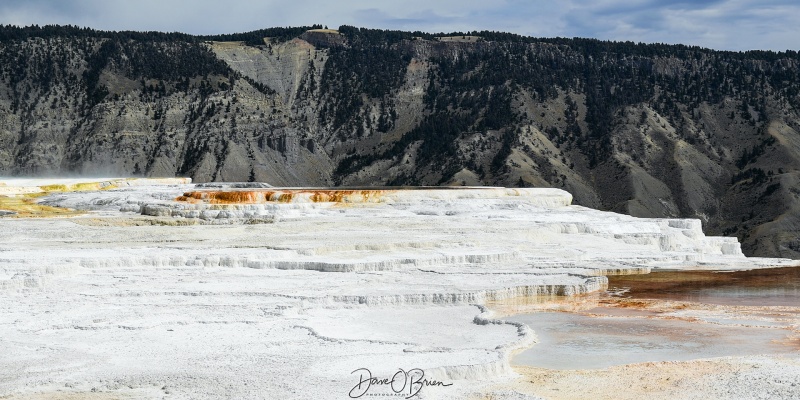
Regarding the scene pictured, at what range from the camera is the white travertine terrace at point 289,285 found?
41.6 feet

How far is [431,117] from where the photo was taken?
482 feet

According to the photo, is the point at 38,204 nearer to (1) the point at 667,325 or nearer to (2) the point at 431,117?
(1) the point at 667,325

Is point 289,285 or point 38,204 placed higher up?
point 38,204

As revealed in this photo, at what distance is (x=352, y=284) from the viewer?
21.3 m

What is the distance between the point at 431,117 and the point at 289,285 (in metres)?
127

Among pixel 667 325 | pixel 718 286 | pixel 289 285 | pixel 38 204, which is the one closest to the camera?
pixel 667 325

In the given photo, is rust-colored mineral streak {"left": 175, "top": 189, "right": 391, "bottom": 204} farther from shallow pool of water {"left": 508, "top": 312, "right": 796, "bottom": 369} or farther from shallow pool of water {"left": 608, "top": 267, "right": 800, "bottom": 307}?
shallow pool of water {"left": 508, "top": 312, "right": 796, "bottom": 369}

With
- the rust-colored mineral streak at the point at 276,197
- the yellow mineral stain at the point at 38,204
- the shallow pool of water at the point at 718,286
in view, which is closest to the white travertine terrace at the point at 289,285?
the rust-colored mineral streak at the point at 276,197

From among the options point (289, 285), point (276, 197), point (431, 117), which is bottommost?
point (289, 285)

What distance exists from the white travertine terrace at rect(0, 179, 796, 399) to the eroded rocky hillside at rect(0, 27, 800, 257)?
77569 mm

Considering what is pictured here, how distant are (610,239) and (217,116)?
10428 centimetres

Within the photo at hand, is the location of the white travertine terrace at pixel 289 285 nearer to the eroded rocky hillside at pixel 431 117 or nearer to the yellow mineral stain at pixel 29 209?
the yellow mineral stain at pixel 29 209

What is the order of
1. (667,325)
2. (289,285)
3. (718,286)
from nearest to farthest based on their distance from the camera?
(667,325), (289,285), (718,286)

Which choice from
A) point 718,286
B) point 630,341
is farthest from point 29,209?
point 630,341
